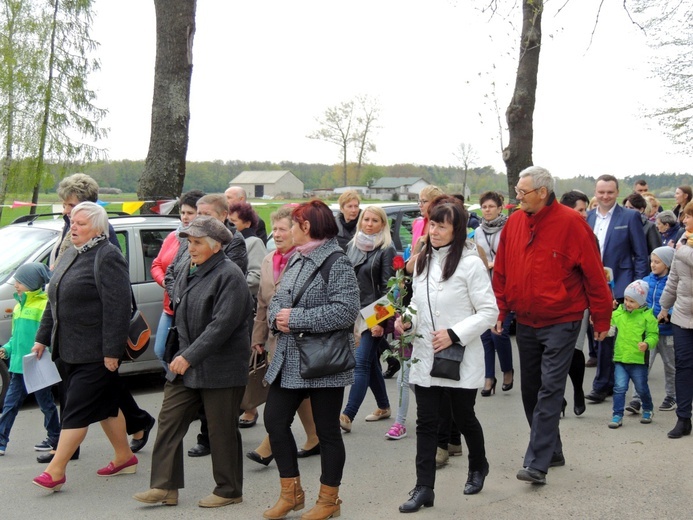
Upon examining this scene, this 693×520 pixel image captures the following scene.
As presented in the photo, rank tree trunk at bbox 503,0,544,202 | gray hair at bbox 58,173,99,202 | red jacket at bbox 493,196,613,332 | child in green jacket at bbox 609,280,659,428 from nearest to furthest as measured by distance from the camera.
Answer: red jacket at bbox 493,196,613,332 → gray hair at bbox 58,173,99,202 → child in green jacket at bbox 609,280,659,428 → tree trunk at bbox 503,0,544,202

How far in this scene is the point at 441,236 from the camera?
5.25 m

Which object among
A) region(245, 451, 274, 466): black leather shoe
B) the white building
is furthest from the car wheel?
the white building

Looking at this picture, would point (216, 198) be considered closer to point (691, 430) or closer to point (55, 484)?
point (55, 484)

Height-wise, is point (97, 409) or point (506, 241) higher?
point (506, 241)

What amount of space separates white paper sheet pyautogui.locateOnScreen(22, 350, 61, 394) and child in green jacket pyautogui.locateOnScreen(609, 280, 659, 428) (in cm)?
464

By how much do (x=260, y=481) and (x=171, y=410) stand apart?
3.29 ft

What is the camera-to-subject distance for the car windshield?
7961mm

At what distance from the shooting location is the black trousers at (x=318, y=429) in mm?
5004

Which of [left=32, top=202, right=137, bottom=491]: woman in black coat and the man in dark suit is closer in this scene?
[left=32, top=202, right=137, bottom=491]: woman in black coat

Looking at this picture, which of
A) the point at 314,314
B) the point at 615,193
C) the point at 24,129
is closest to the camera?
the point at 314,314

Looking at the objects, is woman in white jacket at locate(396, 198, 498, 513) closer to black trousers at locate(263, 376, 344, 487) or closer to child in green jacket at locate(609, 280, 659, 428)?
black trousers at locate(263, 376, 344, 487)

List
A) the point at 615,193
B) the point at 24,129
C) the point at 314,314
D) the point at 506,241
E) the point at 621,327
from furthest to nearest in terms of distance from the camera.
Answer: the point at 24,129 → the point at 615,193 → the point at 621,327 → the point at 506,241 → the point at 314,314

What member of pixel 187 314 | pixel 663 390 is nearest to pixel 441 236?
pixel 187 314

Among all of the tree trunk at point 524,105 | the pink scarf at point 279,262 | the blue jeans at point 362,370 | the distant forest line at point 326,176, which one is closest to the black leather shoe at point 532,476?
the blue jeans at point 362,370
